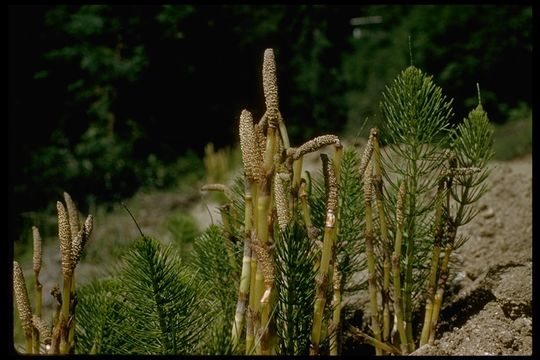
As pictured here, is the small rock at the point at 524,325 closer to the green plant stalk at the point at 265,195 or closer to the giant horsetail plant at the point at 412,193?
the giant horsetail plant at the point at 412,193

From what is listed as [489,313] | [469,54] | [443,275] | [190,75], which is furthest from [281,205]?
[469,54]

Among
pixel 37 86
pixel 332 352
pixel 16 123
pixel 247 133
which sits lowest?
pixel 332 352

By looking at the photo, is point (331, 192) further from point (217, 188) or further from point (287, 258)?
point (217, 188)

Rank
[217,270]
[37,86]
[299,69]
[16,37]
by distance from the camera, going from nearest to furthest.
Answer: [217,270]
[16,37]
[37,86]
[299,69]

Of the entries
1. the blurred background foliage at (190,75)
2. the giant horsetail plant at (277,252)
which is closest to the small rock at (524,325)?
the giant horsetail plant at (277,252)

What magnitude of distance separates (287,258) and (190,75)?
7.65 metres

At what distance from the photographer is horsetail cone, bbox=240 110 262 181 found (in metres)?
0.82

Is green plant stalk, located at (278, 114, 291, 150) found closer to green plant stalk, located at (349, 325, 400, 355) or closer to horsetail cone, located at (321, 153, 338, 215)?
horsetail cone, located at (321, 153, 338, 215)

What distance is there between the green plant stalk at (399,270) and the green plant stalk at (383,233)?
23mm

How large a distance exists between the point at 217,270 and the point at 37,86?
18.9 ft

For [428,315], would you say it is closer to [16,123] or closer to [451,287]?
[451,287]

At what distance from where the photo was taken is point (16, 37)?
5.85 m

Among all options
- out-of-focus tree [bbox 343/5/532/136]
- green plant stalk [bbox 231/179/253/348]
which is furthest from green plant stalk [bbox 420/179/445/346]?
out-of-focus tree [bbox 343/5/532/136]

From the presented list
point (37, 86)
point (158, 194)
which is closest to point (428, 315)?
point (37, 86)
